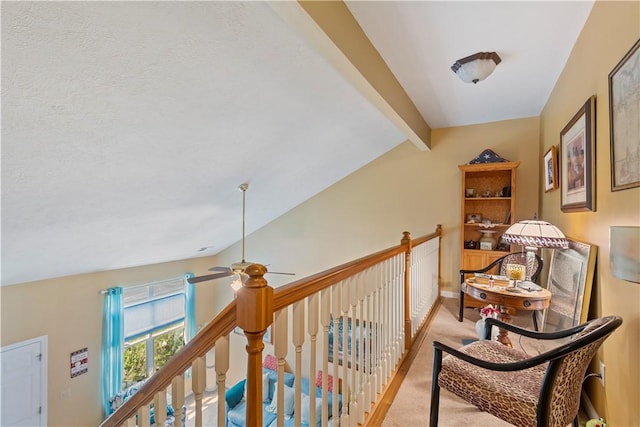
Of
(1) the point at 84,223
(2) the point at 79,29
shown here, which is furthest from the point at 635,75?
(1) the point at 84,223

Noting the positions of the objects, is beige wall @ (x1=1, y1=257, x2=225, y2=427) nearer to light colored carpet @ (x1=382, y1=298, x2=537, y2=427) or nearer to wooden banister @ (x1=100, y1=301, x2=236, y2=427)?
wooden banister @ (x1=100, y1=301, x2=236, y2=427)

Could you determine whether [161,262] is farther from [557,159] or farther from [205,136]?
[557,159]

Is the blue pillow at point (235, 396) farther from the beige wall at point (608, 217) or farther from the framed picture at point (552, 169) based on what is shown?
the framed picture at point (552, 169)

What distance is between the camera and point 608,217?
172 centimetres

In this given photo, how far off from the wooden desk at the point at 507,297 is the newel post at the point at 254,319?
2.17m

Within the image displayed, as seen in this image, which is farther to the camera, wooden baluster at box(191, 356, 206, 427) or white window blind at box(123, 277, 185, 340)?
white window blind at box(123, 277, 185, 340)

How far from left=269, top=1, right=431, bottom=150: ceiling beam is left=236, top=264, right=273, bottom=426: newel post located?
1415 millimetres

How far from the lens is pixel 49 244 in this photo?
353 centimetres

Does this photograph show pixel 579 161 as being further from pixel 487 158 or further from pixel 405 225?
pixel 405 225

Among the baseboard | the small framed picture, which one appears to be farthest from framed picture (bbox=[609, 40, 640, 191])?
the baseboard

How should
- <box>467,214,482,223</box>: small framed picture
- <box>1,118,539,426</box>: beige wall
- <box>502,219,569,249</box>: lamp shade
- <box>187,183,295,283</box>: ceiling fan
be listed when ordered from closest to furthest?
1. <box>502,219,569,249</box>: lamp shade
2. <box>187,183,295,283</box>: ceiling fan
3. <box>1,118,539,426</box>: beige wall
4. <box>467,214,482,223</box>: small framed picture

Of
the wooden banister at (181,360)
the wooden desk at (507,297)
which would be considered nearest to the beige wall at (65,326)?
the wooden banister at (181,360)

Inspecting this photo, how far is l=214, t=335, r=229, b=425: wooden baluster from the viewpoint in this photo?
39.1 inches

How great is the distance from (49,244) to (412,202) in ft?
16.5
